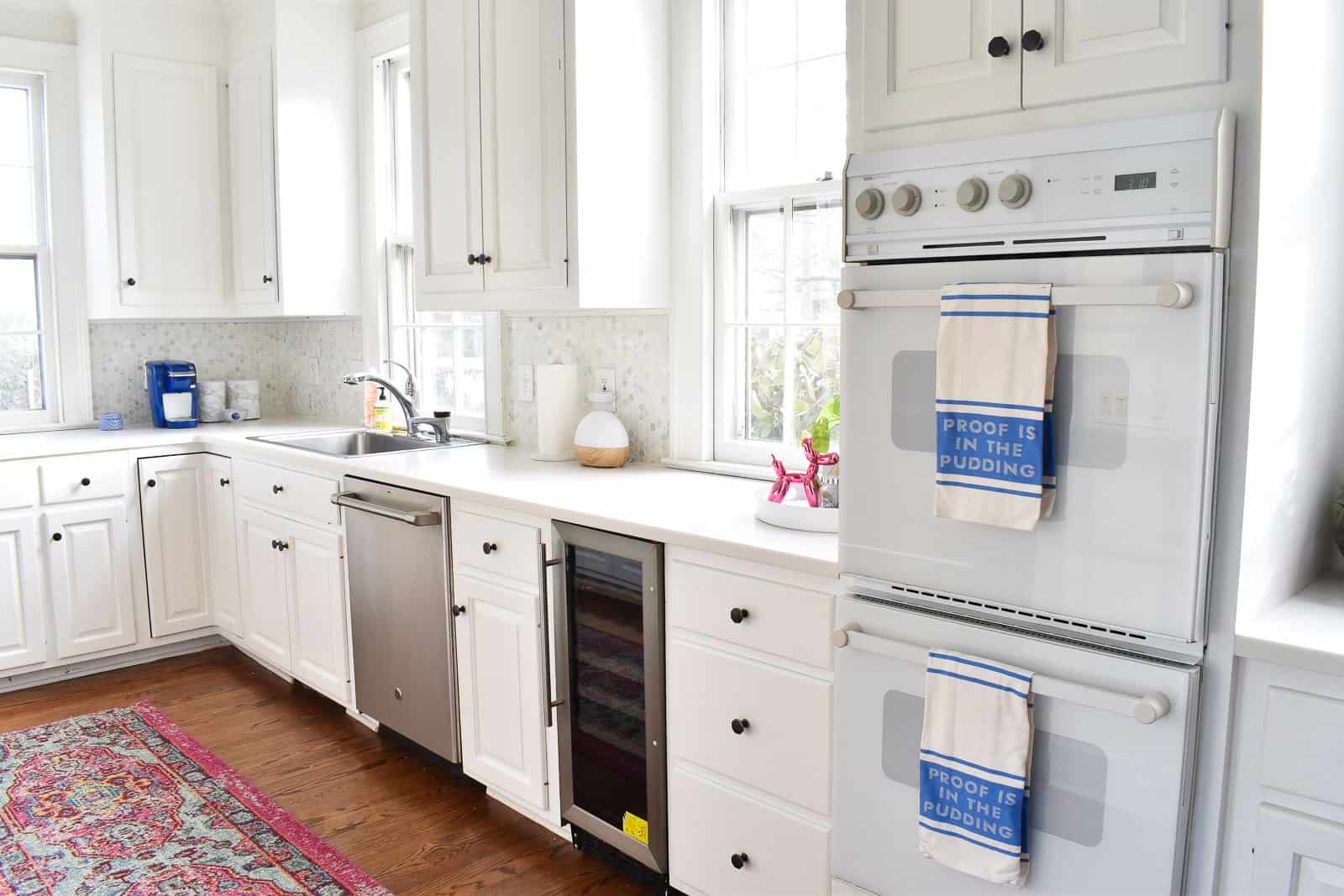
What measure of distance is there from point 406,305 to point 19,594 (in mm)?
Result: 1697

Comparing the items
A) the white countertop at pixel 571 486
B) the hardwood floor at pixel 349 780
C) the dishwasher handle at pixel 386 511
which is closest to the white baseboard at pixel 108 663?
the hardwood floor at pixel 349 780

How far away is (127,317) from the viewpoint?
405 centimetres

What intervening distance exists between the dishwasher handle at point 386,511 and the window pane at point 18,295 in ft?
6.45

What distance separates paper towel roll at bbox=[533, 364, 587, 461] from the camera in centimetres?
305

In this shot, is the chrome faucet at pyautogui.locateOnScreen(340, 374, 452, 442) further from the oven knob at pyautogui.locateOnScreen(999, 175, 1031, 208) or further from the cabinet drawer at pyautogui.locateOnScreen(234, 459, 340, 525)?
the oven knob at pyautogui.locateOnScreen(999, 175, 1031, 208)

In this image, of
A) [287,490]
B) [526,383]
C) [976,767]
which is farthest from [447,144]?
[976,767]

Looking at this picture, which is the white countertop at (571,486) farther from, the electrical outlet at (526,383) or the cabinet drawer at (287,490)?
the electrical outlet at (526,383)

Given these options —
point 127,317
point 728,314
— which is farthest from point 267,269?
point 728,314

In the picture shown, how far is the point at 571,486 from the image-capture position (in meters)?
2.61

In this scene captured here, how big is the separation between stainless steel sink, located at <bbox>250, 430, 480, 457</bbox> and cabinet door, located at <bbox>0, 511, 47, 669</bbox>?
810 mm

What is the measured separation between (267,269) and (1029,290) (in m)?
3.33

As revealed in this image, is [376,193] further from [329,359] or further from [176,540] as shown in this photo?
[176,540]

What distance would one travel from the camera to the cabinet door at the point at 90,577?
12.0 feet

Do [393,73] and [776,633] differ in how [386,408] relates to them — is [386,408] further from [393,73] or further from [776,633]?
[776,633]
